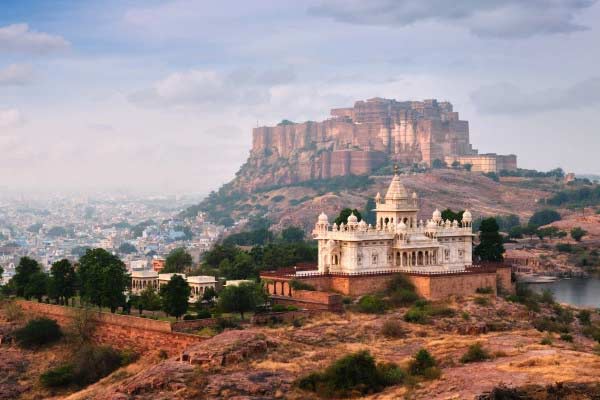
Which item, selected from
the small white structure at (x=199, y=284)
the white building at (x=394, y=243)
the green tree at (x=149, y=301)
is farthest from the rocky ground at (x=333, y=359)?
the small white structure at (x=199, y=284)

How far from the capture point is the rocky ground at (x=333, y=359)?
36.2m

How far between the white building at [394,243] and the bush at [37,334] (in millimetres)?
12086

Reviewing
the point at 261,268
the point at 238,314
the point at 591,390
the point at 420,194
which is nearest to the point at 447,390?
the point at 591,390

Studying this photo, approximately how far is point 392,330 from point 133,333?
33.6ft

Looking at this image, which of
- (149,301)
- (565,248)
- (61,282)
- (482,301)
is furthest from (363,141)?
(149,301)

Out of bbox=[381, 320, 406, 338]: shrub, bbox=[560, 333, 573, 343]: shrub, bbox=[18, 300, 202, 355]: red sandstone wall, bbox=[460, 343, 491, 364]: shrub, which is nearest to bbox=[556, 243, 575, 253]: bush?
bbox=[560, 333, 573, 343]: shrub

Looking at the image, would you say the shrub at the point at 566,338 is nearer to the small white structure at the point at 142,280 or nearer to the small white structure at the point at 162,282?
the small white structure at the point at 162,282

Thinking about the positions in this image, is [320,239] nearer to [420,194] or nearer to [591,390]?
[591,390]

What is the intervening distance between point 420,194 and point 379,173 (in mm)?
19864

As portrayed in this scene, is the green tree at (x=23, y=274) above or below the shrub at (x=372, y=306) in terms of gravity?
above

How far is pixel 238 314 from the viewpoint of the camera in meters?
47.8

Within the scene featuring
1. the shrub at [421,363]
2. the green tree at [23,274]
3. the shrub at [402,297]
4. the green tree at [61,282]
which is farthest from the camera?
the green tree at [23,274]

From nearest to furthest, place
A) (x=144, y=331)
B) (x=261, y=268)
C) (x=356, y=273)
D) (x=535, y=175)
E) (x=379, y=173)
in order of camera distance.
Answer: (x=144, y=331)
(x=356, y=273)
(x=261, y=268)
(x=379, y=173)
(x=535, y=175)

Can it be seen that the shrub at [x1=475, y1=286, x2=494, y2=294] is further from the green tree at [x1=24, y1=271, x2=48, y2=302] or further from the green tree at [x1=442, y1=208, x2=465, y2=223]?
the green tree at [x1=24, y1=271, x2=48, y2=302]
